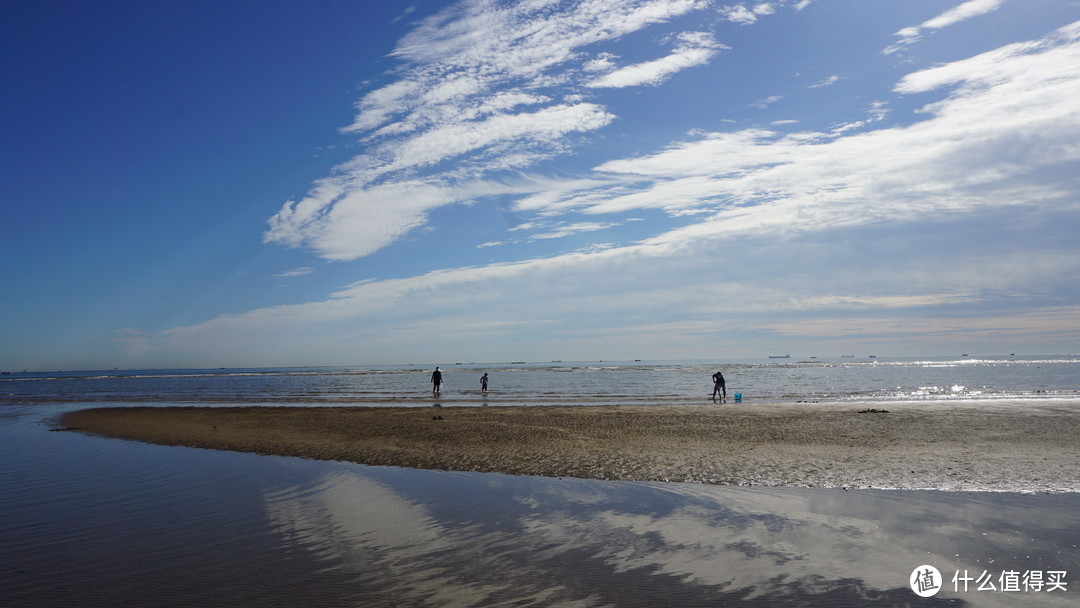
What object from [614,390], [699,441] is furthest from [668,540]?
[614,390]

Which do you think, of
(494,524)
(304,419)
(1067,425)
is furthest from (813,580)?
(304,419)

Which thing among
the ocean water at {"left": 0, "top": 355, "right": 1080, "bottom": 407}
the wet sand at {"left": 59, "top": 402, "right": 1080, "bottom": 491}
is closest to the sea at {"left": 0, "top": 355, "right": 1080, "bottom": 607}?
the wet sand at {"left": 59, "top": 402, "right": 1080, "bottom": 491}

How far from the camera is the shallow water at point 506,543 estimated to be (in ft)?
25.6

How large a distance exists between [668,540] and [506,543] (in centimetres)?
275

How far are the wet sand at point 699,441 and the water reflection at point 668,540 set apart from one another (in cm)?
198

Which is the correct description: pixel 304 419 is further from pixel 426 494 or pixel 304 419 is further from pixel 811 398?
pixel 811 398

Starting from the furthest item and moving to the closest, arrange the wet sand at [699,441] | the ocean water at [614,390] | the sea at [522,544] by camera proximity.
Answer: the ocean water at [614,390] < the wet sand at [699,441] < the sea at [522,544]

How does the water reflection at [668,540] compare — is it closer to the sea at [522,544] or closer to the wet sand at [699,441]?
the sea at [522,544]

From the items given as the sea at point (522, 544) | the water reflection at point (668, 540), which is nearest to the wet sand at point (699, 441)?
the sea at point (522, 544)

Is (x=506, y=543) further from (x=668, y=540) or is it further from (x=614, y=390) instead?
(x=614, y=390)

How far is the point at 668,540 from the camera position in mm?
9969

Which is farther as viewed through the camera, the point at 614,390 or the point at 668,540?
the point at 614,390

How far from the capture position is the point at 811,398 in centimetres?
4153

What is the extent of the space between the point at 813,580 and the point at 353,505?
910cm
